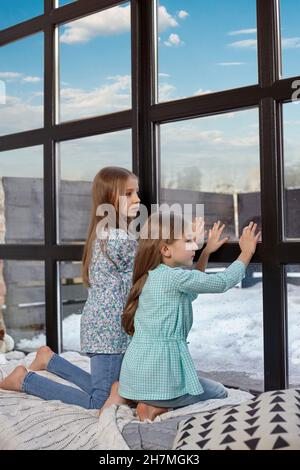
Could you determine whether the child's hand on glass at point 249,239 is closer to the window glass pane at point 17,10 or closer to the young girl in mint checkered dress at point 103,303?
the young girl in mint checkered dress at point 103,303

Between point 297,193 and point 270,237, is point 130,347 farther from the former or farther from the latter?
point 297,193

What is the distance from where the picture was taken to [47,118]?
9.66ft

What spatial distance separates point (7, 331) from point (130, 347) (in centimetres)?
128

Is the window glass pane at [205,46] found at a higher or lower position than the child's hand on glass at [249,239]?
higher

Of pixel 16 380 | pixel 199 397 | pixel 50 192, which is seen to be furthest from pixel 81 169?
pixel 199 397

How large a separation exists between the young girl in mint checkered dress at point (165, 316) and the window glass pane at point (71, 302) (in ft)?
2.19

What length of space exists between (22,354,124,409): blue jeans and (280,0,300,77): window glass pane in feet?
3.65

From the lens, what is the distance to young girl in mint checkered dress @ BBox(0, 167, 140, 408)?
2.26 m

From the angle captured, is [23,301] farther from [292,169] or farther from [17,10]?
[292,169]

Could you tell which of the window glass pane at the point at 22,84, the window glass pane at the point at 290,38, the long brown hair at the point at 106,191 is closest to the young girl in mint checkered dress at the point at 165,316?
the long brown hair at the point at 106,191

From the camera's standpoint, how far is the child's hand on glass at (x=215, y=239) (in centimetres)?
223

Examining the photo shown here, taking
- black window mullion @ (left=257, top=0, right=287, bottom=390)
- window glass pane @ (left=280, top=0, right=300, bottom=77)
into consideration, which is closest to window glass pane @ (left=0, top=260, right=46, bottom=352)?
black window mullion @ (left=257, top=0, right=287, bottom=390)

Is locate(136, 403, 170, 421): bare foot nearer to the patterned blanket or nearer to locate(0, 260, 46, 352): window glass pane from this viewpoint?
the patterned blanket
